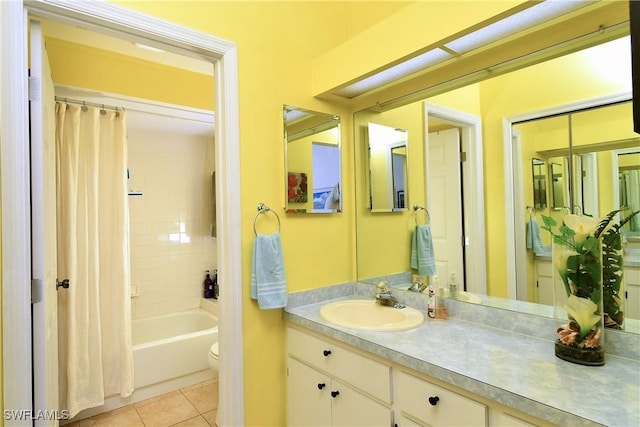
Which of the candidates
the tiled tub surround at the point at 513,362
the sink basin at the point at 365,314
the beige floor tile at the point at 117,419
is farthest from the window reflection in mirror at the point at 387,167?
the beige floor tile at the point at 117,419

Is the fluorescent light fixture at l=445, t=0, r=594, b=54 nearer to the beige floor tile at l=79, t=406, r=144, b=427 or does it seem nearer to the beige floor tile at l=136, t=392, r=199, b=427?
the beige floor tile at l=136, t=392, r=199, b=427

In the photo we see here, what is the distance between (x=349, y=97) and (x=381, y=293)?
116cm

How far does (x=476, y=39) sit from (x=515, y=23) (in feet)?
0.48

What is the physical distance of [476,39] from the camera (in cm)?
137

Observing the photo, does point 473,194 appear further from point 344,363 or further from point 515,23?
point 344,363

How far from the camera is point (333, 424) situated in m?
1.48

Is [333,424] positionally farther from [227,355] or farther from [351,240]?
[351,240]

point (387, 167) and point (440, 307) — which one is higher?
point (387, 167)

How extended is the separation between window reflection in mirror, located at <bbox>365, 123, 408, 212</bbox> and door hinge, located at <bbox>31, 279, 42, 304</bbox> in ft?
5.35

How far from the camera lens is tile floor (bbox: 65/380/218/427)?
230 centimetres

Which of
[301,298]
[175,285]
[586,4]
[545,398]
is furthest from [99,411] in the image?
[586,4]

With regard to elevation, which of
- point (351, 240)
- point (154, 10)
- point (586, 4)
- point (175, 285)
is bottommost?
point (175, 285)

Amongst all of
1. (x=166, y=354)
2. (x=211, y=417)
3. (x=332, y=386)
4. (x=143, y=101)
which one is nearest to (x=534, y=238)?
(x=332, y=386)

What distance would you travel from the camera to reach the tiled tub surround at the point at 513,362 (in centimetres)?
86
